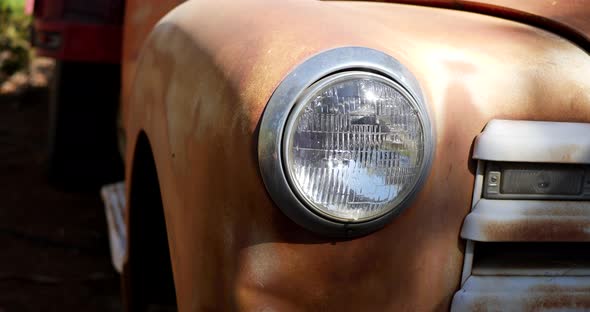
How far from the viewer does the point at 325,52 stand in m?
1.23

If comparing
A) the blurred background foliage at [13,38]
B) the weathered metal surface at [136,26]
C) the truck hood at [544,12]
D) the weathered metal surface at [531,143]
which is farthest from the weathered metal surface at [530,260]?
the blurred background foliage at [13,38]

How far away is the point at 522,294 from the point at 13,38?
18.3ft

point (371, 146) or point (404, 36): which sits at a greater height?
point (404, 36)

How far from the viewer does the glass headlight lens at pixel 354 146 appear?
1.21 metres

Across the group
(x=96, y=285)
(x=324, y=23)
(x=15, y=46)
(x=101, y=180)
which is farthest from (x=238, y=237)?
(x=15, y=46)

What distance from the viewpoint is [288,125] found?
1191 mm

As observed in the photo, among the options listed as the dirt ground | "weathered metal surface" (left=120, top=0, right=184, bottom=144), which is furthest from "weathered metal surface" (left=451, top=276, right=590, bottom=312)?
the dirt ground

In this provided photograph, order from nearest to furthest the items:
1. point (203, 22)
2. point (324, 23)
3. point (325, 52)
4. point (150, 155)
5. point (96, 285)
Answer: point (325, 52) → point (324, 23) → point (203, 22) → point (150, 155) → point (96, 285)

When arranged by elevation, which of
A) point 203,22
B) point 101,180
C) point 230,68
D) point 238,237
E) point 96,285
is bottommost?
point 96,285

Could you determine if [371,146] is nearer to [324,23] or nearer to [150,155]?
[324,23]

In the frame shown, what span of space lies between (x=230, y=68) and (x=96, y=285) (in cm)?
192

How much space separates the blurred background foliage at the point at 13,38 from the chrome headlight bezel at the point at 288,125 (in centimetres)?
510

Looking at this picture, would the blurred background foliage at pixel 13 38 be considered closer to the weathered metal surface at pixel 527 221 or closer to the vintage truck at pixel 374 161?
the vintage truck at pixel 374 161

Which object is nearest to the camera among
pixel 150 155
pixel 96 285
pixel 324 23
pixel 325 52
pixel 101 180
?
pixel 325 52
